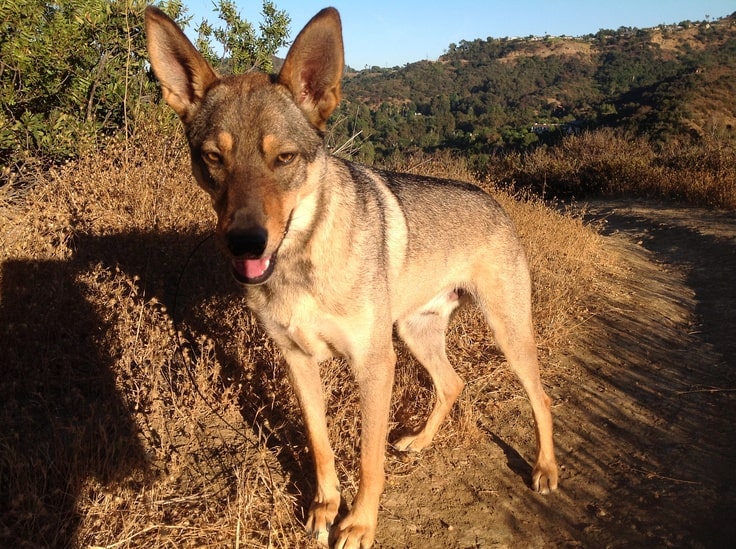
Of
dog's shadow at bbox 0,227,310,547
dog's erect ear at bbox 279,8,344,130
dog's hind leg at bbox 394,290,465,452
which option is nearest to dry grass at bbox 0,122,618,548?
dog's shadow at bbox 0,227,310,547

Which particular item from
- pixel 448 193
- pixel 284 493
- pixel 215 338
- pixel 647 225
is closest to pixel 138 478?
pixel 284 493

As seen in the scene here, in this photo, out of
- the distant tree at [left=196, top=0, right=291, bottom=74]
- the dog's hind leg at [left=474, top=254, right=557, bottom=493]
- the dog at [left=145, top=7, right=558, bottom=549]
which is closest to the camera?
the dog at [left=145, top=7, right=558, bottom=549]

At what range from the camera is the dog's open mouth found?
2.38 meters

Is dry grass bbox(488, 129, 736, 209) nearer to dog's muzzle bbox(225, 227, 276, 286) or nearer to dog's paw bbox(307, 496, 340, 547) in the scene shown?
dog's paw bbox(307, 496, 340, 547)

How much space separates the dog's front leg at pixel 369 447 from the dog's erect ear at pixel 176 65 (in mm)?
1663

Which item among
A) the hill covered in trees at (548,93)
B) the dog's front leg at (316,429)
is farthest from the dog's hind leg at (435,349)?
the hill covered in trees at (548,93)

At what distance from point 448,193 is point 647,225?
9.04 metres

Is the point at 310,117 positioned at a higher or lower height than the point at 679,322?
higher

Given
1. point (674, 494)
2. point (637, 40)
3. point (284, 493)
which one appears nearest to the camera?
point (284, 493)

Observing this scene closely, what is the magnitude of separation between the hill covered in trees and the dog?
12.1ft

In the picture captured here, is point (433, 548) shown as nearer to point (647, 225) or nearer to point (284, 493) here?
point (284, 493)

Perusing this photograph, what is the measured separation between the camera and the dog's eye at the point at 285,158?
2.42m

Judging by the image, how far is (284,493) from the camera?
2.91 metres

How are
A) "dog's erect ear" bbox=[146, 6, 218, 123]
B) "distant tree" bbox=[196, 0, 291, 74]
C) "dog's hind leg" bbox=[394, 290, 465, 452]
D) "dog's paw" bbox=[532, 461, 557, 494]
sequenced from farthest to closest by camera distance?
"distant tree" bbox=[196, 0, 291, 74] → "dog's hind leg" bbox=[394, 290, 465, 452] → "dog's paw" bbox=[532, 461, 557, 494] → "dog's erect ear" bbox=[146, 6, 218, 123]
